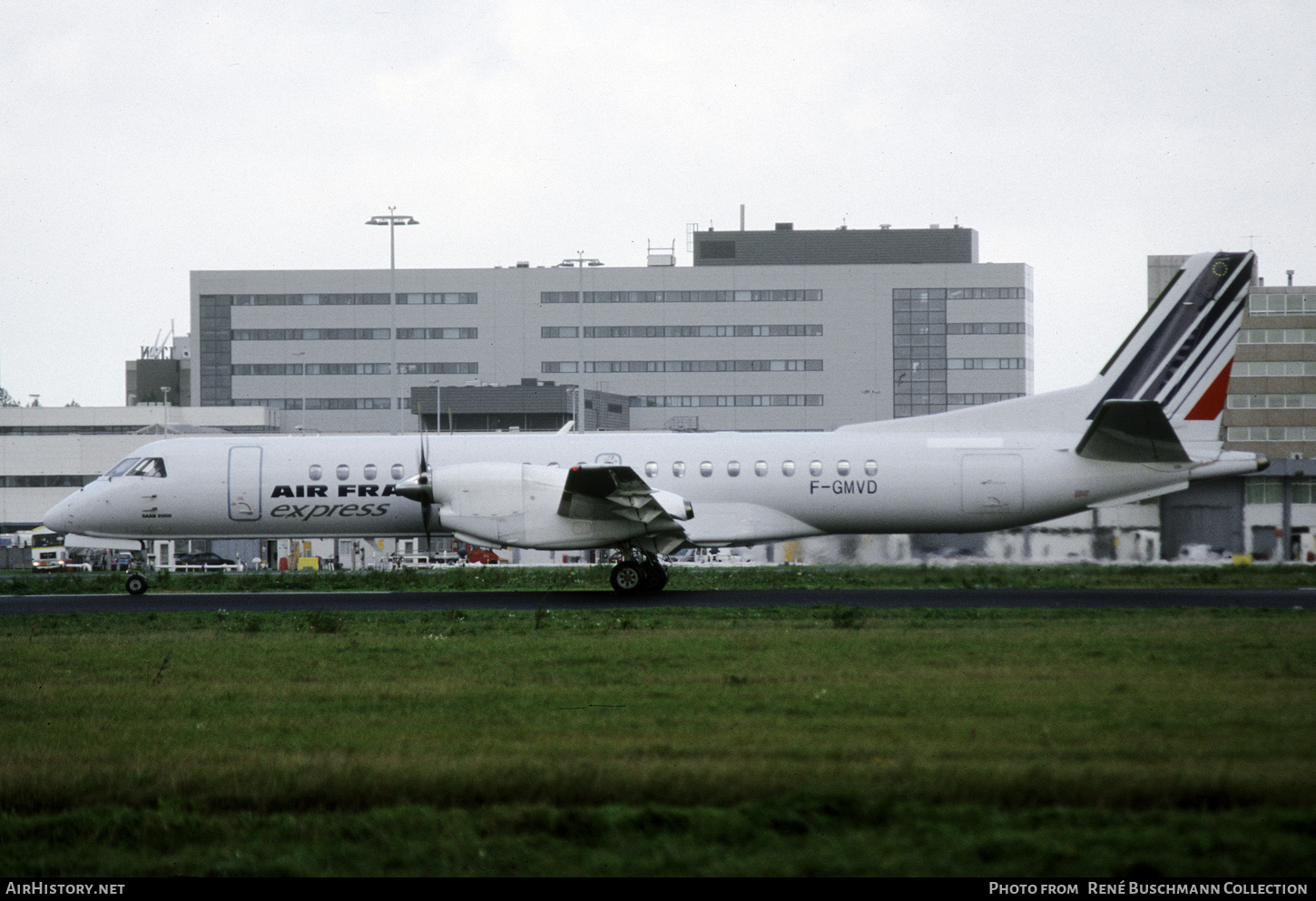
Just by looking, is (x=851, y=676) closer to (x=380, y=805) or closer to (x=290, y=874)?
(x=380, y=805)

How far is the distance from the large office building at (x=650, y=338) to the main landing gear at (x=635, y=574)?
62.5 m

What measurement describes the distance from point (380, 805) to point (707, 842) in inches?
96.8

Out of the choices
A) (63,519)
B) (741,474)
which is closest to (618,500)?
(741,474)

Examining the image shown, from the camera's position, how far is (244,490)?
27.3m

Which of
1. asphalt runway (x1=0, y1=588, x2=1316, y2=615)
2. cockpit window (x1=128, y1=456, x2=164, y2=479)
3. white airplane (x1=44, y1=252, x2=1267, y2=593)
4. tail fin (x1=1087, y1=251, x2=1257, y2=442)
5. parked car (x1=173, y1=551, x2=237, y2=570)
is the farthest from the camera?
parked car (x1=173, y1=551, x2=237, y2=570)

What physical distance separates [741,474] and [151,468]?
45.3ft

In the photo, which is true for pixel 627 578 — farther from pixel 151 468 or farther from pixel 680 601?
pixel 151 468

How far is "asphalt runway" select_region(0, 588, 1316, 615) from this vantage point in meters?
22.1

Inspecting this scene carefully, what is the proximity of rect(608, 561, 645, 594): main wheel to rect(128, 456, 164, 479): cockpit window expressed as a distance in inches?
442

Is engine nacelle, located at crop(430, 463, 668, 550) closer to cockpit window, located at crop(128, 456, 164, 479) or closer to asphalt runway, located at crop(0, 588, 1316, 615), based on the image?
asphalt runway, located at crop(0, 588, 1316, 615)

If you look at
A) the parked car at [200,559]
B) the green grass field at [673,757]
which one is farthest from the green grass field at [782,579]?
the parked car at [200,559]

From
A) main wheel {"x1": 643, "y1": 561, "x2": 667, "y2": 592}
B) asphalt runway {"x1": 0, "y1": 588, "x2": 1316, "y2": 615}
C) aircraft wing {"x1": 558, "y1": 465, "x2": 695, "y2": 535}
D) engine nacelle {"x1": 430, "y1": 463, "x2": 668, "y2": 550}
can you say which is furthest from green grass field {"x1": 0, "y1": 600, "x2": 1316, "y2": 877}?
main wheel {"x1": 643, "y1": 561, "x2": 667, "y2": 592}

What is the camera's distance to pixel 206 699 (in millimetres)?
12531

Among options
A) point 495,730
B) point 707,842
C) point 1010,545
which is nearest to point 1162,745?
point 707,842
